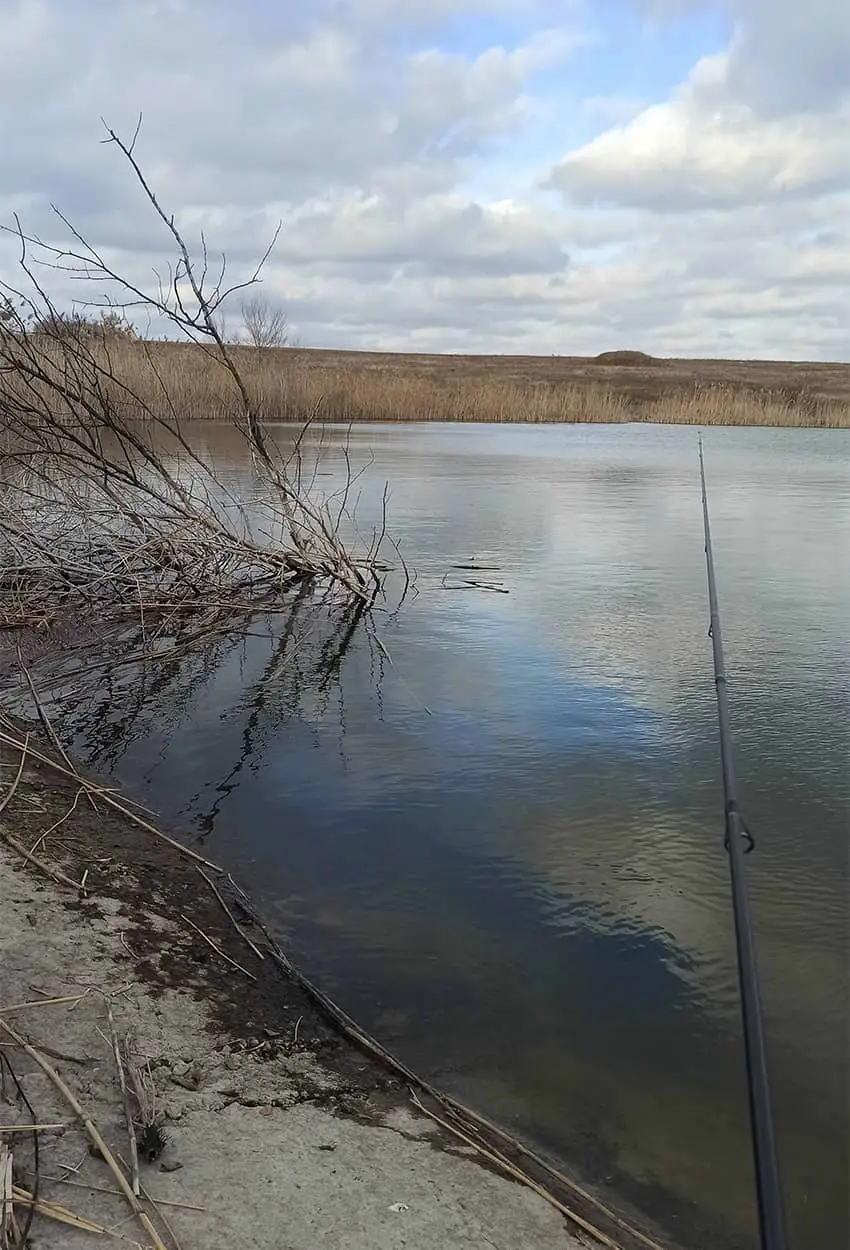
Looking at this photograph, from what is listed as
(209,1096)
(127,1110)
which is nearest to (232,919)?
(209,1096)

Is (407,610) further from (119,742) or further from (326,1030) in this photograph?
(326,1030)

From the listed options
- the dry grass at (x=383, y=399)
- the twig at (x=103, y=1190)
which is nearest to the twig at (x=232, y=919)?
the twig at (x=103, y=1190)

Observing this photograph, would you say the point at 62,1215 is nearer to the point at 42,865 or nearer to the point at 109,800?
the point at 42,865

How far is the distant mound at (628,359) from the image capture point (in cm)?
7319

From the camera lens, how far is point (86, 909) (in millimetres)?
3045

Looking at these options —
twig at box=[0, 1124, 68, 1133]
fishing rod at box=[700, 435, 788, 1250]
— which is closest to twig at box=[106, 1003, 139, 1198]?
twig at box=[0, 1124, 68, 1133]

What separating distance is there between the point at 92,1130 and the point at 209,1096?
32cm

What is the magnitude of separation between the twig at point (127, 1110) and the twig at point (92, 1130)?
2 cm

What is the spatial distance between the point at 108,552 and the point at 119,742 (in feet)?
10.4

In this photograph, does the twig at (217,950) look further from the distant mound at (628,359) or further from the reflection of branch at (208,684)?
the distant mound at (628,359)

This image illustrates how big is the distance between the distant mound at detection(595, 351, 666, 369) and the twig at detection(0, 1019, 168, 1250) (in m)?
70.9

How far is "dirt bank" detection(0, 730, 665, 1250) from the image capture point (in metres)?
1.86

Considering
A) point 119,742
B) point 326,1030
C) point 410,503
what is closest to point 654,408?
point 410,503

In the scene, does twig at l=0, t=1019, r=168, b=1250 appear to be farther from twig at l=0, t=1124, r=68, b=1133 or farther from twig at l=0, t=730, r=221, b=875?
twig at l=0, t=730, r=221, b=875
